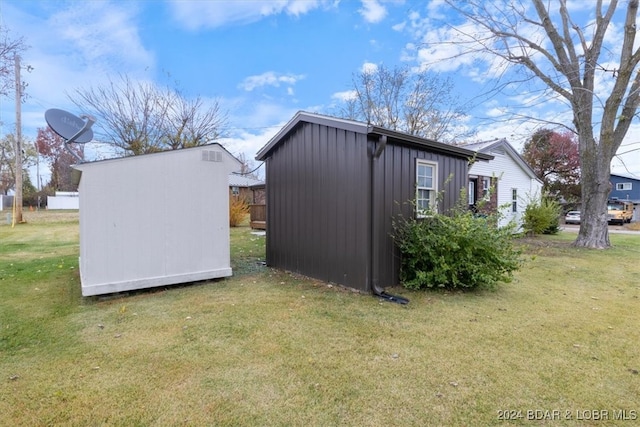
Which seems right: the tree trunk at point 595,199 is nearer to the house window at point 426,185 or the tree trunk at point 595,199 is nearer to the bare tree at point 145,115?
the house window at point 426,185

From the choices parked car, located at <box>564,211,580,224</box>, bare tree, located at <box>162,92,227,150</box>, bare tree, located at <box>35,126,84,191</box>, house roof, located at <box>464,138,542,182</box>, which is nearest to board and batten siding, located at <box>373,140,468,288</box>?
house roof, located at <box>464,138,542,182</box>

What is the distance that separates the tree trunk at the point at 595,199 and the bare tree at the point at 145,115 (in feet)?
49.4

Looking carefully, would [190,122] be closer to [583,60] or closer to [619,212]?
[583,60]

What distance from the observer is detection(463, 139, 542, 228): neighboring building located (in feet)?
46.2

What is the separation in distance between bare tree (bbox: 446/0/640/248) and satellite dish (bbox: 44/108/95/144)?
855cm

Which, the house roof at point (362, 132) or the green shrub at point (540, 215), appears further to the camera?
the green shrub at point (540, 215)

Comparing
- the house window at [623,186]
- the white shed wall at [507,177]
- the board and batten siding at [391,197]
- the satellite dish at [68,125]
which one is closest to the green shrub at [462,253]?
the board and batten siding at [391,197]

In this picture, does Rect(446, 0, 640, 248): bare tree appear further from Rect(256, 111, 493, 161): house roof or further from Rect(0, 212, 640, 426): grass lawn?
Rect(0, 212, 640, 426): grass lawn

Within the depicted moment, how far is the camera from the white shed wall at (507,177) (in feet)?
47.4

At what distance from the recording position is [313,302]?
4430 millimetres

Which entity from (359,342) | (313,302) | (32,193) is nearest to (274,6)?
(313,302)

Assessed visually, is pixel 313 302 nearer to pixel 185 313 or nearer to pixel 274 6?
pixel 185 313

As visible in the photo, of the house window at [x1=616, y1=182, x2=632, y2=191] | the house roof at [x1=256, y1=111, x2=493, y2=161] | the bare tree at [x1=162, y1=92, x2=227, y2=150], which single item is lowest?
the house roof at [x1=256, y1=111, x2=493, y2=161]

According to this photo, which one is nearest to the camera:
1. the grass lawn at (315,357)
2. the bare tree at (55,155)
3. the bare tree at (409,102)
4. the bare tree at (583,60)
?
the grass lawn at (315,357)
